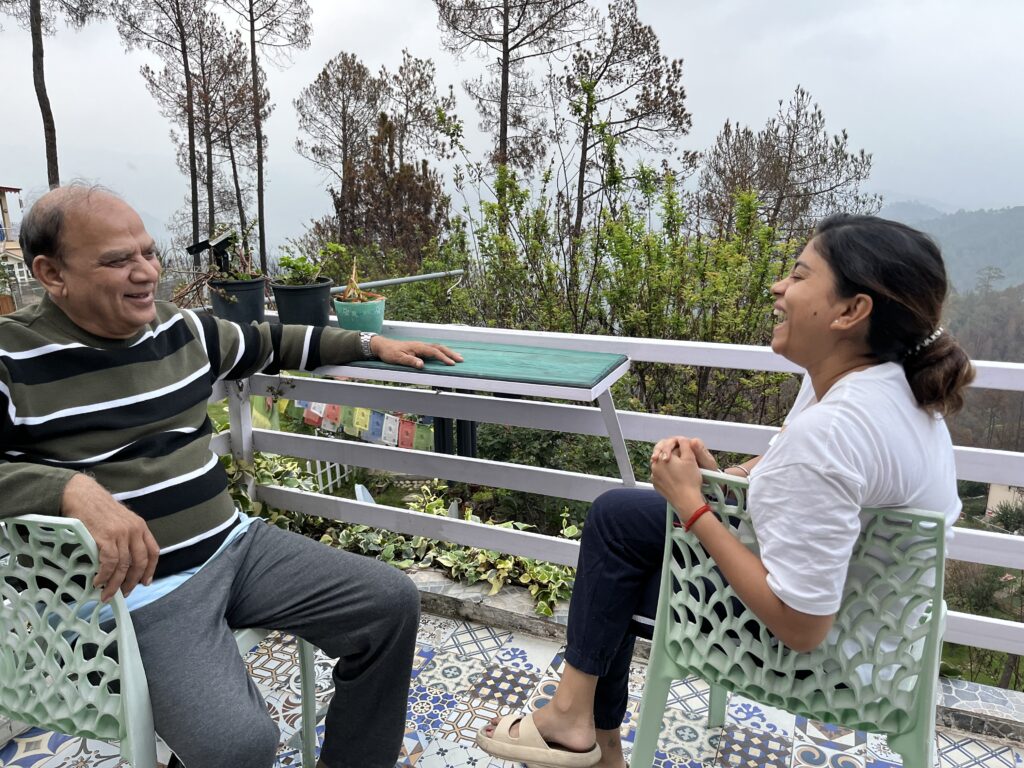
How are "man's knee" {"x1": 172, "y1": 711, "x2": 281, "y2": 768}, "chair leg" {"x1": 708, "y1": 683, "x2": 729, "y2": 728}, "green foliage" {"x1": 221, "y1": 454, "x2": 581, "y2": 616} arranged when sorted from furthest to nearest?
1. "green foliage" {"x1": 221, "y1": 454, "x2": 581, "y2": 616}
2. "chair leg" {"x1": 708, "y1": 683, "x2": 729, "y2": 728}
3. "man's knee" {"x1": 172, "y1": 711, "x2": 281, "y2": 768}

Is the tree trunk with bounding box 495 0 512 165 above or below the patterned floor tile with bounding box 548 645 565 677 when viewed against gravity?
above

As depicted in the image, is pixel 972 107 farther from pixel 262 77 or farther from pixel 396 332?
pixel 262 77

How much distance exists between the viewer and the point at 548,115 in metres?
12.7

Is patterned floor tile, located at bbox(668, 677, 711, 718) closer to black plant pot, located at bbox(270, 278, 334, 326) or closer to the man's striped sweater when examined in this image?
the man's striped sweater

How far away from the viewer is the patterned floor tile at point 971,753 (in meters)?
1.62

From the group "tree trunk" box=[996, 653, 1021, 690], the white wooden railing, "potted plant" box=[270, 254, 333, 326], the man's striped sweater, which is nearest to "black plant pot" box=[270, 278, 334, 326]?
"potted plant" box=[270, 254, 333, 326]

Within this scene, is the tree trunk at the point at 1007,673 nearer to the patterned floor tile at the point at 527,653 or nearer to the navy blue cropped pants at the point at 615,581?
the patterned floor tile at the point at 527,653

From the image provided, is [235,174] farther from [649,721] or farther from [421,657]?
[649,721]

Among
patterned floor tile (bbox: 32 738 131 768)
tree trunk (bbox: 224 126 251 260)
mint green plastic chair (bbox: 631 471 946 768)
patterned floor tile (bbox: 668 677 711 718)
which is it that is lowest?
patterned floor tile (bbox: 32 738 131 768)

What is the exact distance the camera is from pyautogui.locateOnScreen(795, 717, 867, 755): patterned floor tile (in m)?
1.67

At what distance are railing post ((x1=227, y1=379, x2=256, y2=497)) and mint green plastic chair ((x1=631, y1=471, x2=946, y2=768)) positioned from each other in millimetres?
1641

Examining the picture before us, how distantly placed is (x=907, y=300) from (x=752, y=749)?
3.78 feet

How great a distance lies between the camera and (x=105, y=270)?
1.31m

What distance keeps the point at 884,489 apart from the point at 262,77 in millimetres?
19023
